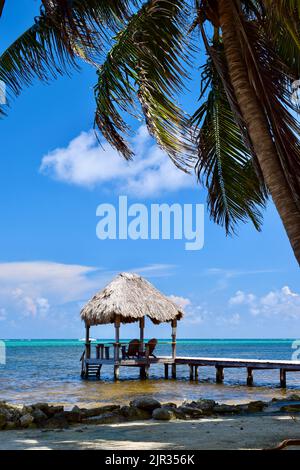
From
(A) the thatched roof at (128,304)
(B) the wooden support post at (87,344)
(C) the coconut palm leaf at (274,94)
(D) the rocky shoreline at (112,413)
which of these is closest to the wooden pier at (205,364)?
(B) the wooden support post at (87,344)

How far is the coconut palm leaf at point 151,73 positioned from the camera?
7.37 meters

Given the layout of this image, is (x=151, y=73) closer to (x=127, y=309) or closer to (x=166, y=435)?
(x=166, y=435)

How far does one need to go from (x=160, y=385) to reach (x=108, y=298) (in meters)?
3.90

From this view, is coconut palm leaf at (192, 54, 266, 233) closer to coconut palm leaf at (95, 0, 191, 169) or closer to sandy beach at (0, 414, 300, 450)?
coconut palm leaf at (95, 0, 191, 169)

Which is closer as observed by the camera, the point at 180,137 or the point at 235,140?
the point at 180,137

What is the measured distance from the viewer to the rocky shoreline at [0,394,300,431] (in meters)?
9.92

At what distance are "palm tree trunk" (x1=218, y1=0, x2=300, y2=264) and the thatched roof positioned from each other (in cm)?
1807

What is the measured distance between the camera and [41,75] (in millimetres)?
7965

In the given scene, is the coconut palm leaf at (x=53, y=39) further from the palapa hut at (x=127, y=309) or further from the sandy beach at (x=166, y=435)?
the palapa hut at (x=127, y=309)

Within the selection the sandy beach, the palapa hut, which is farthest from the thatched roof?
the sandy beach

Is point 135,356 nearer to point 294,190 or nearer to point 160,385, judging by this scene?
point 160,385

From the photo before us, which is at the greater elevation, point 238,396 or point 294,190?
point 294,190

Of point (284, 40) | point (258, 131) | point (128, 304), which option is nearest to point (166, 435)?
point (258, 131)
